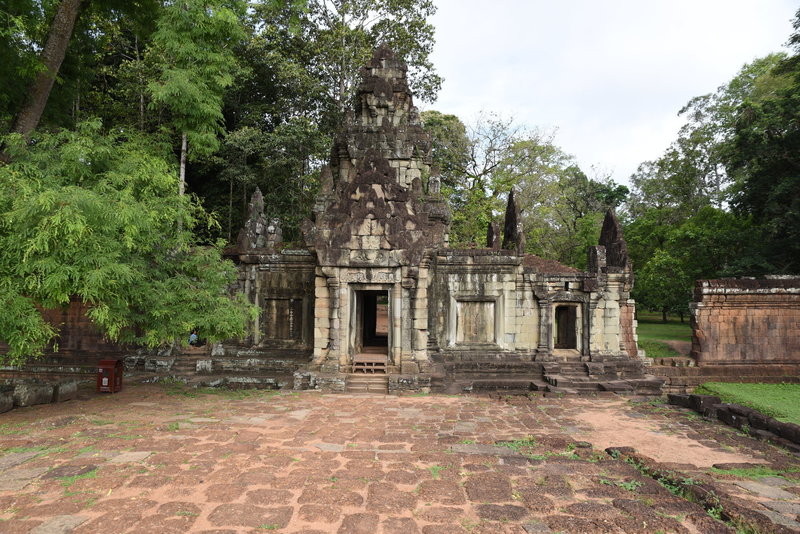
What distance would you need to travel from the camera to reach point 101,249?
7.82m

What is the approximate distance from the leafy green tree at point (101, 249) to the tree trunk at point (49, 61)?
2288 mm

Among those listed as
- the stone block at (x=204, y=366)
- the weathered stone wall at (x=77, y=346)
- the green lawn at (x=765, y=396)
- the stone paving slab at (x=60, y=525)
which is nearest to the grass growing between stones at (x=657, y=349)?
the green lawn at (x=765, y=396)

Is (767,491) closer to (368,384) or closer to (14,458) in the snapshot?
(368,384)

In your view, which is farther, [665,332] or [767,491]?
[665,332]

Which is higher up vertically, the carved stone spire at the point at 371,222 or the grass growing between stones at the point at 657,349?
the carved stone spire at the point at 371,222

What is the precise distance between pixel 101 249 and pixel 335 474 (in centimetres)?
565

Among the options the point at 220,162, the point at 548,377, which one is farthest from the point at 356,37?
the point at 548,377

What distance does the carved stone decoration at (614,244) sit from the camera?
15.0 meters

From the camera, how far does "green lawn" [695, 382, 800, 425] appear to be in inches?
418

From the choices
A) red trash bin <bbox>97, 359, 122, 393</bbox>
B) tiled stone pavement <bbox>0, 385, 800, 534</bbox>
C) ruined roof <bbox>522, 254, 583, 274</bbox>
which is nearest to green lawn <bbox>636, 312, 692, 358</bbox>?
ruined roof <bbox>522, 254, 583, 274</bbox>

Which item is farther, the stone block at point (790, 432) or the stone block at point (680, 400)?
the stone block at point (680, 400)

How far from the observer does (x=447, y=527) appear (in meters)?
4.85

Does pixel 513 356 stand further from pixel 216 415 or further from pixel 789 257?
pixel 789 257

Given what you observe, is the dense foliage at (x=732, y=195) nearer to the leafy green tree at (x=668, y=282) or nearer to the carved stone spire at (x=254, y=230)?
the leafy green tree at (x=668, y=282)
